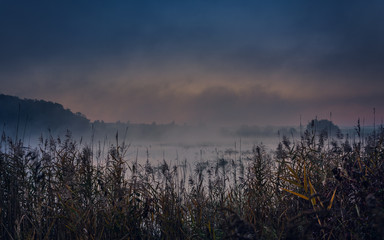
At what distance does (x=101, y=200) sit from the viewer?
11.0ft

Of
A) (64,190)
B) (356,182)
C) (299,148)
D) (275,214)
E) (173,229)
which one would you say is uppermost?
(299,148)

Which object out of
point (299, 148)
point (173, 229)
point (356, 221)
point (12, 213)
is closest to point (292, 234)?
point (356, 221)

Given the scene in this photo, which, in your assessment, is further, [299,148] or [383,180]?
[299,148]

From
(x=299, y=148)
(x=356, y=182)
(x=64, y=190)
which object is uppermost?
(x=299, y=148)

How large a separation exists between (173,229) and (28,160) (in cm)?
280

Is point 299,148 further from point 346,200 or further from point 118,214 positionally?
point 118,214

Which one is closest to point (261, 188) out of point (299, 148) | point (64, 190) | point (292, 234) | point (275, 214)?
point (275, 214)

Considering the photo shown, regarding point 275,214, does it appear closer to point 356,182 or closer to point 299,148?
point 356,182

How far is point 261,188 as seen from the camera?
3.65 m

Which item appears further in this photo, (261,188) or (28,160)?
(28,160)

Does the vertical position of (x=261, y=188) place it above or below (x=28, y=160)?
below

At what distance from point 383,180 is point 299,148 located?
1585 mm

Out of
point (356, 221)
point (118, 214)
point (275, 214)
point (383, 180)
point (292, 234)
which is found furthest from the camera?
point (275, 214)

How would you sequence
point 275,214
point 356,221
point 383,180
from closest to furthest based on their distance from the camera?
point 356,221
point 383,180
point 275,214
